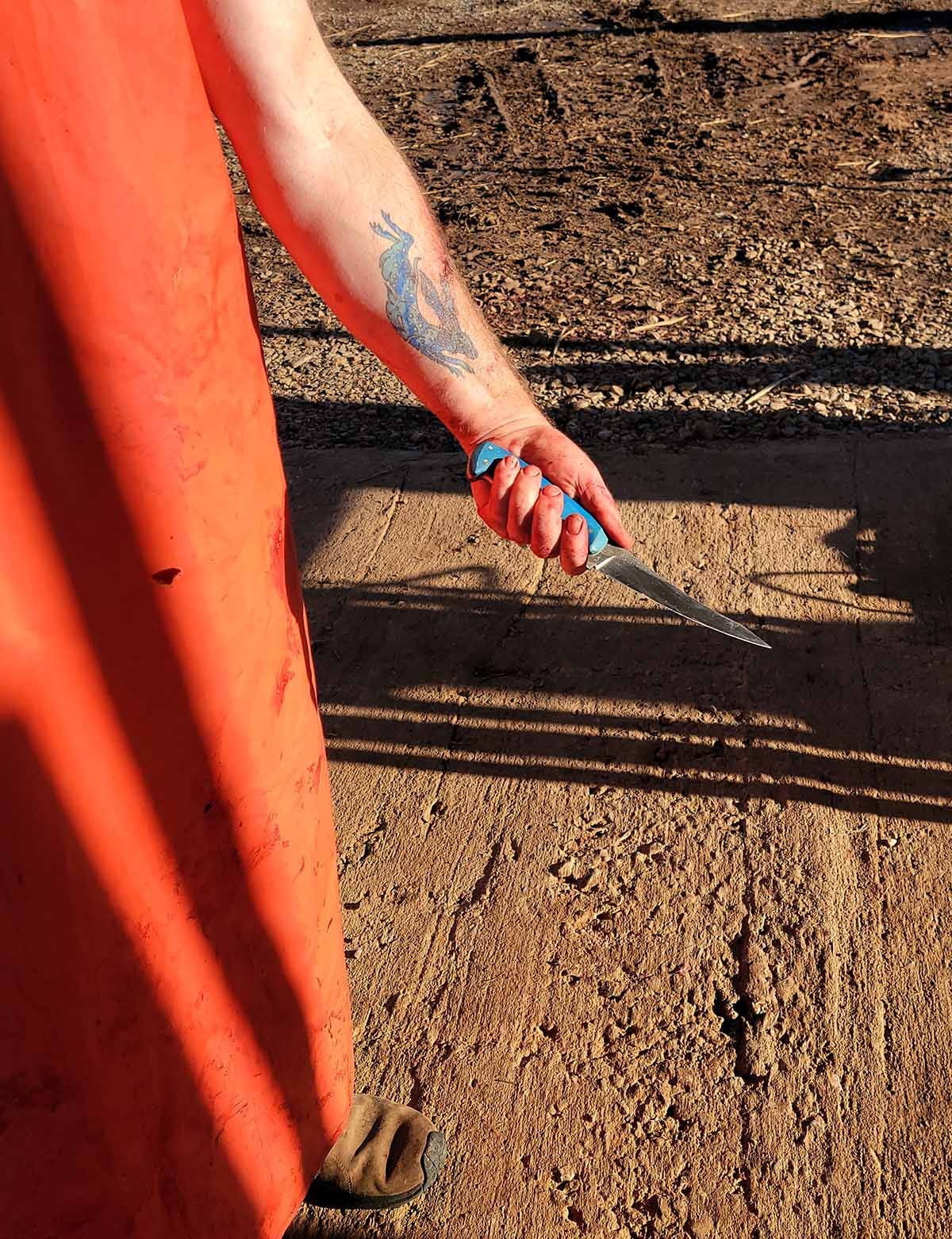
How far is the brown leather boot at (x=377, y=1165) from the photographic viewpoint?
196 cm

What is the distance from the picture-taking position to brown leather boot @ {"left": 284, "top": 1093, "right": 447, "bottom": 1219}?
196 centimetres

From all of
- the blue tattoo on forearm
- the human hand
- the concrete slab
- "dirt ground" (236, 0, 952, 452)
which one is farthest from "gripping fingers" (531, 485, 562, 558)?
"dirt ground" (236, 0, 952, 452)

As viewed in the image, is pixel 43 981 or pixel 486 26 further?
pixel 486 26

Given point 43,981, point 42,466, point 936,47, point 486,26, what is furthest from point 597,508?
point 486,26

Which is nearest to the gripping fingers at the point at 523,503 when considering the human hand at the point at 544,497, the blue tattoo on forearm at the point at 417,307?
the human hand at the point at 544,497

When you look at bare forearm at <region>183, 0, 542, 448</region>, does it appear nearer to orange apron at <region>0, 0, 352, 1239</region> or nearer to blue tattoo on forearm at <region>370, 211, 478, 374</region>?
blue tattoo on forearm at <region>370, 211, 478, 374</region>

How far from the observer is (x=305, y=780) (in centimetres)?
168

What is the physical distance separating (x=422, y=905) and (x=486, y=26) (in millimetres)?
9259

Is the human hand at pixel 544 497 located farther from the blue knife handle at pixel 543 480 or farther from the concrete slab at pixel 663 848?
the concrete slab at pixel 663 848

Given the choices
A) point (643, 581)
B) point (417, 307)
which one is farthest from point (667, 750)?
point (417, 307)

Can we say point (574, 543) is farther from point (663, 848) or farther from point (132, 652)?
point (663, 848)

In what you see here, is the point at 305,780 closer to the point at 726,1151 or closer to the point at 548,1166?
the point at 548,1166

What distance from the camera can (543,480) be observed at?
1.63 meters

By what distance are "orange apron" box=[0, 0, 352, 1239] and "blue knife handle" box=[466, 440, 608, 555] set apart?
0.28 m
